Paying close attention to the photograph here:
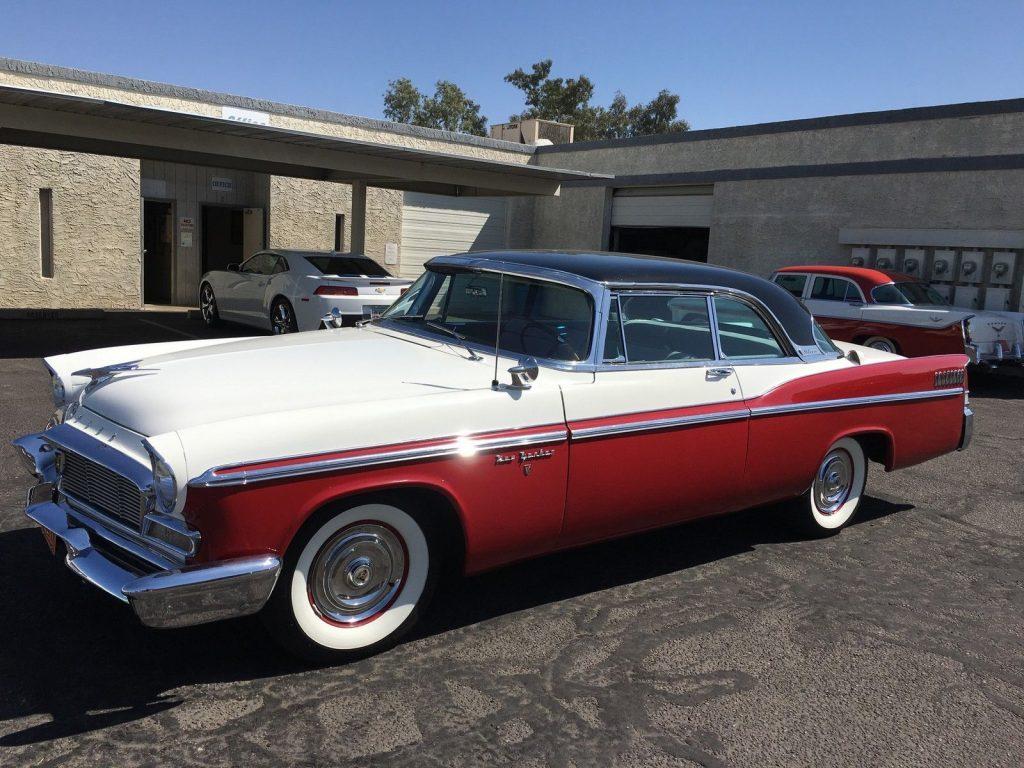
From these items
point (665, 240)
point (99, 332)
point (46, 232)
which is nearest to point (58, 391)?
point (99, 332)

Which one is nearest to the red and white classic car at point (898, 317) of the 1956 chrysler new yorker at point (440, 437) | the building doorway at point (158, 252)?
the 1956 chrysler new yorker at point (440, 437)

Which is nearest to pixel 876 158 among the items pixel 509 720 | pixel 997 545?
pixel 997 545

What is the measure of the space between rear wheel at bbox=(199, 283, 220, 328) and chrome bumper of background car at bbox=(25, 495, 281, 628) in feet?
38.8

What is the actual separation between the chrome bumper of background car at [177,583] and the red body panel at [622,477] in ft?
0.27

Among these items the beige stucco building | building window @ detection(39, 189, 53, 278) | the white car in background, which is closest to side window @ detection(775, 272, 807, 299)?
the beige stucco building

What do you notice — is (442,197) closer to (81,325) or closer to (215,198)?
(215,198)

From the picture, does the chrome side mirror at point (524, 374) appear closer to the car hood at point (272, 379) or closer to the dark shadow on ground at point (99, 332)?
the car hood at point (272, 379)

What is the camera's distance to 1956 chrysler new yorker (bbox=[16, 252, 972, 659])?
9.93 feet

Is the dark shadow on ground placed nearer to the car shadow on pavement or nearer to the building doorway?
the building doorway

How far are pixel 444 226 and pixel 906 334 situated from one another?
523 inches

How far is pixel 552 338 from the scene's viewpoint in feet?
13.5

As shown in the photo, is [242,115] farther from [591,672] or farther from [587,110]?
[587,110]

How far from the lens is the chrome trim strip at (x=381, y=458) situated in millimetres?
2943

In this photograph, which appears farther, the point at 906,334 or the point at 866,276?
the point at 866,276
